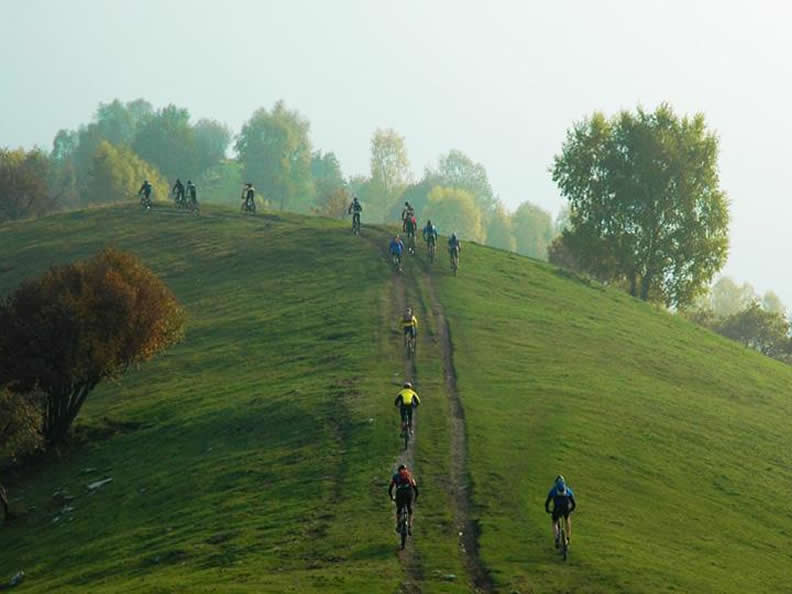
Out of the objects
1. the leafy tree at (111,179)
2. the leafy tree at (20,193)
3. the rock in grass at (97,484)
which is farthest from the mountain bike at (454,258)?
the leafy tree at (111,179)

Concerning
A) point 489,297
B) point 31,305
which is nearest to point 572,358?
point 489,297

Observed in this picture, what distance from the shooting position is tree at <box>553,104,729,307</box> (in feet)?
389

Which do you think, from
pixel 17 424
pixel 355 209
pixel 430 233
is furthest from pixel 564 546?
pixel 355 209

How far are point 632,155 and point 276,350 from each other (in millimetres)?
63695

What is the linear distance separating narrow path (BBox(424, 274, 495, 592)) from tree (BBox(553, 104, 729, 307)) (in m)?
56.9

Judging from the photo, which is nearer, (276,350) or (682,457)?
(682,457)

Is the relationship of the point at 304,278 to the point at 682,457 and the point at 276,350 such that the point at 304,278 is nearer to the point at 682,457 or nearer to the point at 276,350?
the point at 276,350

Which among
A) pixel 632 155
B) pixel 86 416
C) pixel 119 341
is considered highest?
pixel 632 155

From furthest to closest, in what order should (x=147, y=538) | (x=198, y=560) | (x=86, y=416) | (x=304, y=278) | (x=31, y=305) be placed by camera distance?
(x=304, y=278), (x=86, y=416), (x=31, y=305), (x=147, y=538), (x=198, y=560)

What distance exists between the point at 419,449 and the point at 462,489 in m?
5.49

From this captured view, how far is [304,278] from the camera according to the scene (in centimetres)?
9300

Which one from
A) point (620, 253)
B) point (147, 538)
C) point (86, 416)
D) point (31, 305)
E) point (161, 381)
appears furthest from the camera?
point (620, 253)

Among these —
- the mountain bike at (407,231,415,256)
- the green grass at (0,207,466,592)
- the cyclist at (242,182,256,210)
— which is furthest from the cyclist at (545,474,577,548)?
the cyclist at (242,182,256,210)

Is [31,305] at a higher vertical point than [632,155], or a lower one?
lower
